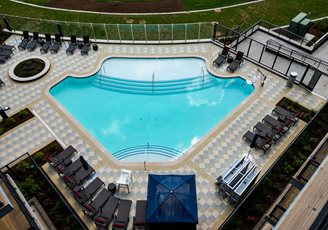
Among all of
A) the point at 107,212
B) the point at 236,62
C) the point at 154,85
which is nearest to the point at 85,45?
the point at 154,85

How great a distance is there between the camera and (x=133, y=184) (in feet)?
59.6

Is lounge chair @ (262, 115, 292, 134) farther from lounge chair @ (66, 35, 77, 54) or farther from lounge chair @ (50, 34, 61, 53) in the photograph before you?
lounge chair @ (50, 34, 61, 53)

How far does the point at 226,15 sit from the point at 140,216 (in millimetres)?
26866

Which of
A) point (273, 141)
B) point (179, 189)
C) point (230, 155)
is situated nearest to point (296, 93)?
point (273, 141)

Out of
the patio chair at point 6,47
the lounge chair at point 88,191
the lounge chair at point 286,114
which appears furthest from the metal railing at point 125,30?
the lounge chair at point 88,191

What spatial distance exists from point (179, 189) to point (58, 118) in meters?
12.2

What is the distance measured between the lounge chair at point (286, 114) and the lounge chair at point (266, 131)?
146 cm

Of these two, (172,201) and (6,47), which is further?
(6,47)

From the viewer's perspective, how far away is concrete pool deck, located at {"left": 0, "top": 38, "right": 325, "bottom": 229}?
18.0m

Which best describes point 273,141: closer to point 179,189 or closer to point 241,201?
point 241,201

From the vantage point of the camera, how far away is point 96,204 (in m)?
16.6

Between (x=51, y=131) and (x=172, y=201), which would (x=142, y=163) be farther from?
(x=51, y=131)

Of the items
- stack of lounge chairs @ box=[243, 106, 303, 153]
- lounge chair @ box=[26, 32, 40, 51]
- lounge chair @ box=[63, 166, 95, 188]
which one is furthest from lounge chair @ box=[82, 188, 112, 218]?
lounge chair @ box=[26, 32, 40, 51]

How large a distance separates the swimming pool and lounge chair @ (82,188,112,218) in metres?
3.76
